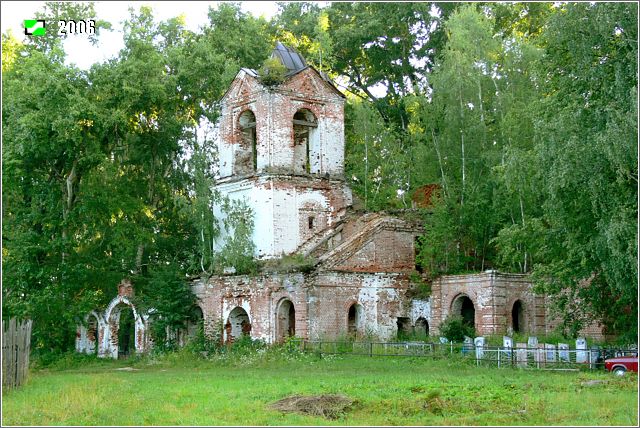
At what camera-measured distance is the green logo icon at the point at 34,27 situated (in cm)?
3925

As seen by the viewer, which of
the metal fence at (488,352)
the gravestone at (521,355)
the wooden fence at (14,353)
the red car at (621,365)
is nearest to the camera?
the wooden fence at (14,353)

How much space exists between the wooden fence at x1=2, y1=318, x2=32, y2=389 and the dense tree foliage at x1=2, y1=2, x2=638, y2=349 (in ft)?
47.7

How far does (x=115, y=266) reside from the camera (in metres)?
43.7

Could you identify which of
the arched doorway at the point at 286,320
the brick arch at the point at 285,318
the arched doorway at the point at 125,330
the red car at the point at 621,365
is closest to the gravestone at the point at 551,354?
the red car at the point at 621,365

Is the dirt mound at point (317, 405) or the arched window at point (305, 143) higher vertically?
the arched window at point (305, 143)

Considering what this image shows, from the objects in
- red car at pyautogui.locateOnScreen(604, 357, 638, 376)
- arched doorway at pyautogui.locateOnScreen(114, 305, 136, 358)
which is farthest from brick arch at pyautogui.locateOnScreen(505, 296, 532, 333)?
arched doorway at pyautogui.locateOnScreen(114, 305, 136, 358)

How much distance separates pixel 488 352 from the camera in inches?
1155

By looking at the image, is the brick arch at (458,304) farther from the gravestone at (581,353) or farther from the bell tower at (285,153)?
the gravestone at (581,353)

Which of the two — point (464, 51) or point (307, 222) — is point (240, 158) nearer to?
point (307, 222)

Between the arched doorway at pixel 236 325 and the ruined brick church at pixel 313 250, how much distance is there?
5 cm

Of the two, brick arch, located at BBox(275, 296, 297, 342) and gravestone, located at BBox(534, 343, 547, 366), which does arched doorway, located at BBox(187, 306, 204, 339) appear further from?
gravestone, located at BBox(534, 343, 547, 366)

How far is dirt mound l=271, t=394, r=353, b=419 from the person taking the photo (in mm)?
18375

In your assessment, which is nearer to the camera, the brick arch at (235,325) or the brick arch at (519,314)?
the brick arch at (519,314)

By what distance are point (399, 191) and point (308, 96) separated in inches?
305
